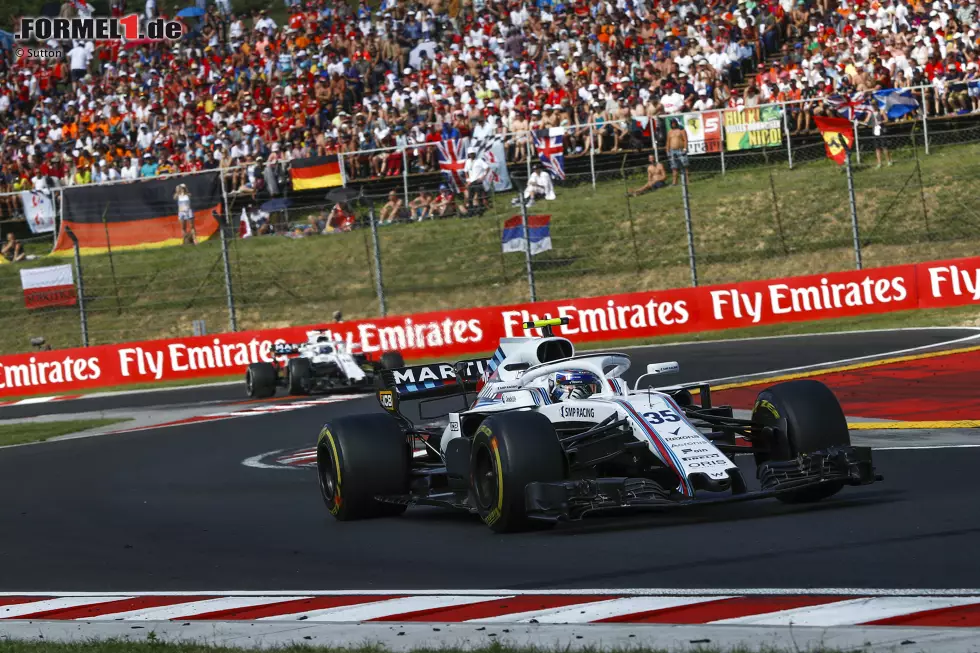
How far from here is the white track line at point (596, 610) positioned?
6.17m

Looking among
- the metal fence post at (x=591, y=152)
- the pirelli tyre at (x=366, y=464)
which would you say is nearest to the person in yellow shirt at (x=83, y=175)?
the metal fence post at (x=591, y=152)

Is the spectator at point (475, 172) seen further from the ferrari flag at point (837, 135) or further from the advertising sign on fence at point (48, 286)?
the advertising sign on fence at point (48, 286)

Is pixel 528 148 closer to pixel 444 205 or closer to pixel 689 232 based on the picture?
pixel 444 205

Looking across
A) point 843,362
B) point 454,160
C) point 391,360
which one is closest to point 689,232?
point 454,160

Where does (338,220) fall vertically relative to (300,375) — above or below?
above

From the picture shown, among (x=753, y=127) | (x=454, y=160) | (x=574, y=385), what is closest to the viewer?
(x=574, y=385)

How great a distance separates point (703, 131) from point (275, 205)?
996cm

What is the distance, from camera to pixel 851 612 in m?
5.75

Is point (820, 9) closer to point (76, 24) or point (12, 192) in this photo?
point (12, 192)

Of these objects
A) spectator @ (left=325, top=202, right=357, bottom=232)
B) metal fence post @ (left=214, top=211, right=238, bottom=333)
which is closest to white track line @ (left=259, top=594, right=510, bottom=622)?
metal fence post @ (left=214, top=211, right=238, bottom=333)

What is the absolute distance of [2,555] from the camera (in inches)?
393

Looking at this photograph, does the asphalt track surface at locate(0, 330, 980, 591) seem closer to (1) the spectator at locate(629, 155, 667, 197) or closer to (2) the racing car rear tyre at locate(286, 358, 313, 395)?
(2) the racing car rear tyre at locate(286, 358, 313, 395)

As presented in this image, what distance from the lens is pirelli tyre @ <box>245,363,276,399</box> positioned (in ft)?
76.4

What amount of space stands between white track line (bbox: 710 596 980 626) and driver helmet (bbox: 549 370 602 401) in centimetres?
421
